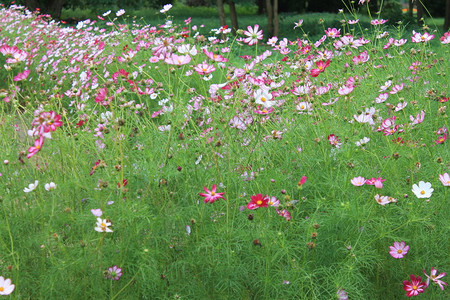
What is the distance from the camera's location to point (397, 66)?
153 inches

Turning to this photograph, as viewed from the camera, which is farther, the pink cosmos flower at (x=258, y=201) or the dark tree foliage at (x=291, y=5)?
the dark tree foliage at (x=291, y=5)

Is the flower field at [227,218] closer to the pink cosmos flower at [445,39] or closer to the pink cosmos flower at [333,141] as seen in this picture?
the pink cosmos flower at [333,141]

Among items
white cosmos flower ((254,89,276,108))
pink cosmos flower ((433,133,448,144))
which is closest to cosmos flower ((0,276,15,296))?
white cosmos flower ((254,89,276,108))

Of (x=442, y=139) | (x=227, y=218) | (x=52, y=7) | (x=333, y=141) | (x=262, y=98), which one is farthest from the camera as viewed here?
(x=52, y=7)

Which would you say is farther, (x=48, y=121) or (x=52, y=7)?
(x=52, y=7)

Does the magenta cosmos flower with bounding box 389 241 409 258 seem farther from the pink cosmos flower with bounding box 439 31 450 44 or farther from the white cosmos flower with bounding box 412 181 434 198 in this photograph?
the pink cosmos flower with bounding box 439 31 450 44

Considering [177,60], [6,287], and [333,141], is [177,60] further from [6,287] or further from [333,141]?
[6,287]

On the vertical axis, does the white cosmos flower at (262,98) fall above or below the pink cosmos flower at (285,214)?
above

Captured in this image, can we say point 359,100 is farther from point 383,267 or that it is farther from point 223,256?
point 223,256

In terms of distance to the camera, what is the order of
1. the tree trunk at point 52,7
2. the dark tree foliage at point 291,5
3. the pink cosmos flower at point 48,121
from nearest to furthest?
1. the pink cosmos flower at point 48,121
2. the tree trunk at point 52,7
3. the dark tree foliage at point 291,5

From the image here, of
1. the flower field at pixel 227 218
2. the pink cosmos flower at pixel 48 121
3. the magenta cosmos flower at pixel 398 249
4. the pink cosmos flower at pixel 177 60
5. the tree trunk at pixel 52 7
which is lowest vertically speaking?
the tree trunk at pixel 52 7

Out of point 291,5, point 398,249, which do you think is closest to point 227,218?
point 398,249

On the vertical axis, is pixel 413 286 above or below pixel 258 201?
below

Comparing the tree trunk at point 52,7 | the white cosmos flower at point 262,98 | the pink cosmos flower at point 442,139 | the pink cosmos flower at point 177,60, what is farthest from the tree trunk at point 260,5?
the white cosmos flower at point 262,98
